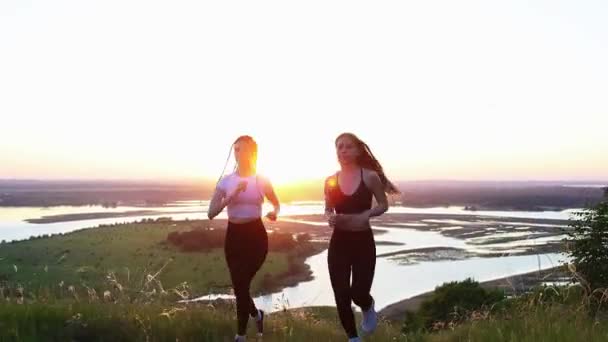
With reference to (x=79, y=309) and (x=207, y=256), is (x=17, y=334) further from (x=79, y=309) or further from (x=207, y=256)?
(x=207, y=256)

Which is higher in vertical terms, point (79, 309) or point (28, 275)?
point (79, 309)

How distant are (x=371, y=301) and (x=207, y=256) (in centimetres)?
A: 5206

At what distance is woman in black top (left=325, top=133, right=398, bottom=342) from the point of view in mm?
7168

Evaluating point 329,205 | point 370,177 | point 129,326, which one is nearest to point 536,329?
point 370,177

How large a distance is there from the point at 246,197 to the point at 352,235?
150 centimetres

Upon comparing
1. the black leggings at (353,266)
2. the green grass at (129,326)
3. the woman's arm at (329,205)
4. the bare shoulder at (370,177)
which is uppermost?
the bare shoulder at (370,177)

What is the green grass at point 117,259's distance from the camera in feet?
151

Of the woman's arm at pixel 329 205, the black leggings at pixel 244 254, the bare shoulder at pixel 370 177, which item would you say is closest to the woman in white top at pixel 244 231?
the black leggings at pixel 244 254

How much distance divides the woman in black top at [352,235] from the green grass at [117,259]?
123 ft

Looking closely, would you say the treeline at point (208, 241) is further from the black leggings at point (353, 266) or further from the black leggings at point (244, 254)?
the black leggings at point (353, 266)

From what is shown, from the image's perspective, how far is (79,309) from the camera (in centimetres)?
837

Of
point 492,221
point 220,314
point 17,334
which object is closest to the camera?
point 17,334

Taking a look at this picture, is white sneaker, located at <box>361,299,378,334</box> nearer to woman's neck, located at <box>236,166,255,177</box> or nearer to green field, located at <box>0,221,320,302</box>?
woman's neck, located at <box>236,166,255,177</box>

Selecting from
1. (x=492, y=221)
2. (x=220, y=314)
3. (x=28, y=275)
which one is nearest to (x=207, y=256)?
(x=28, y=275)
